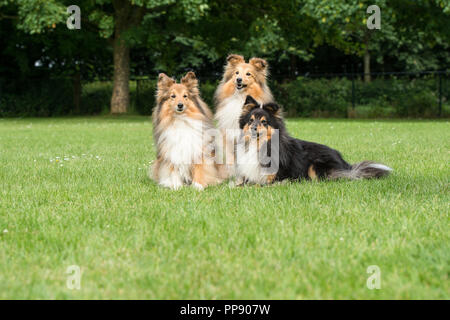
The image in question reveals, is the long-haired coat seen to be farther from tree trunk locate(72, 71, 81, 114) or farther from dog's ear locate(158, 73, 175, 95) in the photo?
tree trunk locate(72, 71, 81, 114)

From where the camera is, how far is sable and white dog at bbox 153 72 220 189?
19.9 feet

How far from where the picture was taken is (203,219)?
4.35 m

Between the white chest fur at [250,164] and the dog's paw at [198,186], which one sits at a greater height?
the white chest fur at [250,164]

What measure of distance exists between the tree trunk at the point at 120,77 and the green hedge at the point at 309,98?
4.00ft

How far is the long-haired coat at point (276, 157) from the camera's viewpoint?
6039 mm

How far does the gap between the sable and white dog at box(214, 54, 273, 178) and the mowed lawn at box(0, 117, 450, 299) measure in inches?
24.0

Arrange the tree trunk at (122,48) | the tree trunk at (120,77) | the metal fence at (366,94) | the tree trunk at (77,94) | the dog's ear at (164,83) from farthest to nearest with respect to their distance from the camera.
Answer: the tree trunk at (77,94)
the tree trunk at (120,77)
the tree trunk at (122,48)
the metal fence at (366,94)
the dog's ear at (164,83)

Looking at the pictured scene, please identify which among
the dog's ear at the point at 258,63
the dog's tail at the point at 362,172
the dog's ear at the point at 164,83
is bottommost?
the dog's tail at the point at 362,172

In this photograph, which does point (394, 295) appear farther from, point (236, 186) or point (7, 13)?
point (7, 13)

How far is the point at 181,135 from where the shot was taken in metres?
6.06

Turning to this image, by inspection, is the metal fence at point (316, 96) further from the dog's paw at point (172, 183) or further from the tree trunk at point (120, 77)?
the dog's paw at point (172, 183)

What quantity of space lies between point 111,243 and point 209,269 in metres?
0.96

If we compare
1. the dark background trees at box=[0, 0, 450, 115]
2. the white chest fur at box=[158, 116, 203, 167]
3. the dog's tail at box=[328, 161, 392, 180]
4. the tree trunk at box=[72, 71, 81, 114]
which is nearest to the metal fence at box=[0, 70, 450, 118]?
the tree trunk at box=[72, 71, 81, 114]
